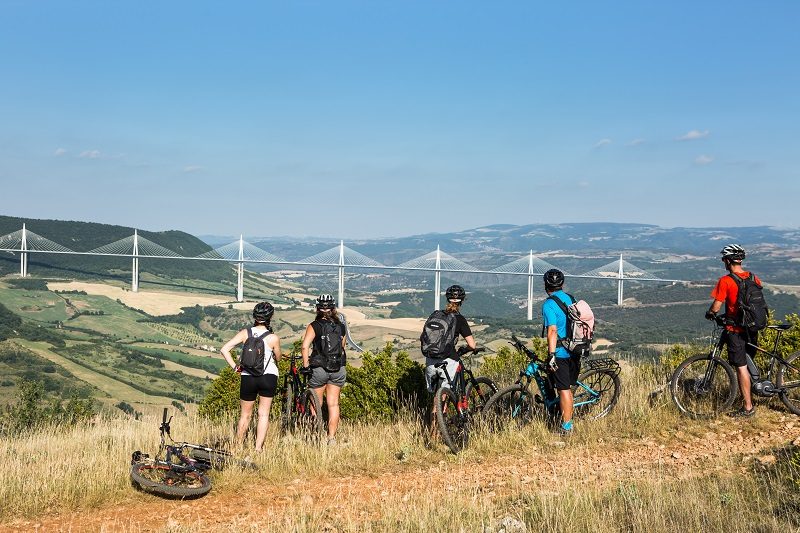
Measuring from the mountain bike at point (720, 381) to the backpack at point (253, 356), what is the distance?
409 centimetres

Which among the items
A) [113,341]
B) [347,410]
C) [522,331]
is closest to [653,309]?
[522,331]

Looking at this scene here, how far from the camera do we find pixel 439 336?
646 cm

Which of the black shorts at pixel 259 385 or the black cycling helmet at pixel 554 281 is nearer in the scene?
the black shorts at pixel 259 385

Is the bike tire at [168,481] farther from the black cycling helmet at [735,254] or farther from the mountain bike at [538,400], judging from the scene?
the black cycling helmet at [735,254]

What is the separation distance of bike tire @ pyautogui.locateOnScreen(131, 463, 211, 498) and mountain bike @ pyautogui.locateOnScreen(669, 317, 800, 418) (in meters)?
4.61

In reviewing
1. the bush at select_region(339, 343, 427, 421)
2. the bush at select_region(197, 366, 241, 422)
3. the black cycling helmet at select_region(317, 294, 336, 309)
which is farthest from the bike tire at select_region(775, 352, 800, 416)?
the bush at select_region(197, 366, 241, 422)

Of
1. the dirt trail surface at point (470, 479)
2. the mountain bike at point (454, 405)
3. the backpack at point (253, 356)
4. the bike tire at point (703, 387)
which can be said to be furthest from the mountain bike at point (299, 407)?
the bike tire at point (703, 387)

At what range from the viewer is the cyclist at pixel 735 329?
6.49 m

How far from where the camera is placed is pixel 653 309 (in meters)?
98.8

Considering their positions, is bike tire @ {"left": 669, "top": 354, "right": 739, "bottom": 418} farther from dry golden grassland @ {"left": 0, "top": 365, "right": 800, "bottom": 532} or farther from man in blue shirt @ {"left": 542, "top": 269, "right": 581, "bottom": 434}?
man in blue shirt @ {"left": 542, "top": 269, "right": 581, "bottom": 434}

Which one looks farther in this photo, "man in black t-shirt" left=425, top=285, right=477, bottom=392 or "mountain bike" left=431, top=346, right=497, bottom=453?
"man in black t-shirt" left=425, top=285, right=477, bottom=392

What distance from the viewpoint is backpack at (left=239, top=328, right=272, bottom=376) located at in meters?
6.08

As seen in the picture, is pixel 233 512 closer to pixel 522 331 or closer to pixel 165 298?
pixel 522 331

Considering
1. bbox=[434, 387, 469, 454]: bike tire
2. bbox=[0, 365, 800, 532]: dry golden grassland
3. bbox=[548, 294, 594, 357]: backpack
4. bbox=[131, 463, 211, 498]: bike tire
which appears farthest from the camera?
bbox=[548, 294, 594, 357]: backpack
